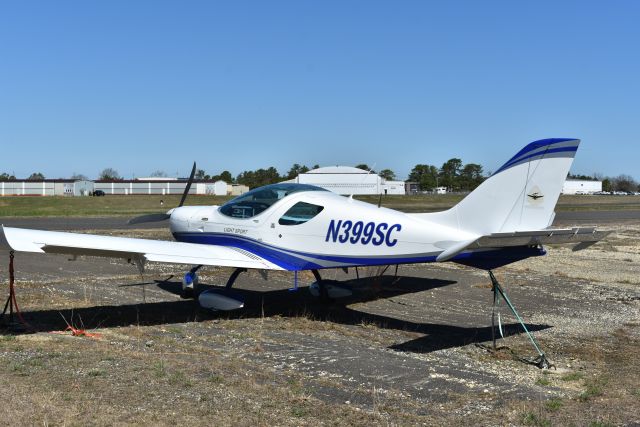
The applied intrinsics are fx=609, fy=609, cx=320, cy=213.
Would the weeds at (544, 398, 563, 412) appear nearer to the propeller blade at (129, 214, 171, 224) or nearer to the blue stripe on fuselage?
the blue stripe on fuselage

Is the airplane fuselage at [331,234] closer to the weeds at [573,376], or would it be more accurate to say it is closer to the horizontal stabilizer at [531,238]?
the horizontal stabilizer at [531,238]

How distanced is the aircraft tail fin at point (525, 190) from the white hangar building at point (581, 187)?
175 m

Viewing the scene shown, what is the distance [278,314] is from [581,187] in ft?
613

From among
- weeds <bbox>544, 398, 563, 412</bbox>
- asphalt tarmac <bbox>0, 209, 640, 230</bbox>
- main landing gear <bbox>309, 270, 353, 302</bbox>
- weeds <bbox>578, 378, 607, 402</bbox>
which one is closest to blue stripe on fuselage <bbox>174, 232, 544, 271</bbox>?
main landing gear <bbox>309, 270, 353, 302</bbox>

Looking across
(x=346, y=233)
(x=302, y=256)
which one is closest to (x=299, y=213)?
(x=302, y=256)

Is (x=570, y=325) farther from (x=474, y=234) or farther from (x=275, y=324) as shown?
(x=275, y=324)

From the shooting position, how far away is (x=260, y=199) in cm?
1103

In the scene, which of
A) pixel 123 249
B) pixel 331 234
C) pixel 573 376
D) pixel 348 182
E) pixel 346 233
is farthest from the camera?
pixel 348 182

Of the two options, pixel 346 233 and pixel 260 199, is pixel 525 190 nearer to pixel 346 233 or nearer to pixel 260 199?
pixel 346 233

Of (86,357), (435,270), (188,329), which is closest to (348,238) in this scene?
(188,329)

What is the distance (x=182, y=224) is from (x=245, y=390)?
6.31 m

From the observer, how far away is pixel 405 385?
6.62 m

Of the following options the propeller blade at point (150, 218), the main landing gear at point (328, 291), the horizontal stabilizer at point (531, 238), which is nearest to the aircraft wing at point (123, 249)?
the main landing gear at point (328, 291)

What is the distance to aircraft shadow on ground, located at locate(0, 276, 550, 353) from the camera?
913cm
